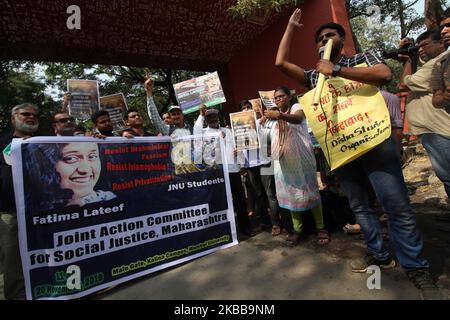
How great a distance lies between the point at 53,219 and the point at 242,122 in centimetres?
235

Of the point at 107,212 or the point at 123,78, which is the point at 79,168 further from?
the point at 123,78

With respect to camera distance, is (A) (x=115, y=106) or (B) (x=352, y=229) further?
(A) (x=115, y=106)

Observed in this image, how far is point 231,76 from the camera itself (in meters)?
10.3

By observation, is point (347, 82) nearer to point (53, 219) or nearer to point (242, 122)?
point (242, 122)

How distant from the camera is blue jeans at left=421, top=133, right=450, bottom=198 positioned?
240cm

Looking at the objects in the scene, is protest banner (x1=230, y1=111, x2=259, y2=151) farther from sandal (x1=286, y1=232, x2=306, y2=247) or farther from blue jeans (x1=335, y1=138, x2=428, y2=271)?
blue jeans (x1=335, y1=138, x2=428, y2=271)

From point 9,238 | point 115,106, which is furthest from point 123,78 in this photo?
point 9,238

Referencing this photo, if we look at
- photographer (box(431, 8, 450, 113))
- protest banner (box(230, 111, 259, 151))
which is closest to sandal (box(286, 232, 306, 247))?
protest banner (box(230, 111, 259, 151))

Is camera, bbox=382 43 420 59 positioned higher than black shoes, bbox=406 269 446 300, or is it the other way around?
camera, bbox=382 43 420 59

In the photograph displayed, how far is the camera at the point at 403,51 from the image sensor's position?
8.40 feet

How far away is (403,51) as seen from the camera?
102 inches

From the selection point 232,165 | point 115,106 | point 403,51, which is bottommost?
point 232,165

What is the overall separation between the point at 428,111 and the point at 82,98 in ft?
12.9

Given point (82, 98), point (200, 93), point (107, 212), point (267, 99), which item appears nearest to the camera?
point (107, 212)
